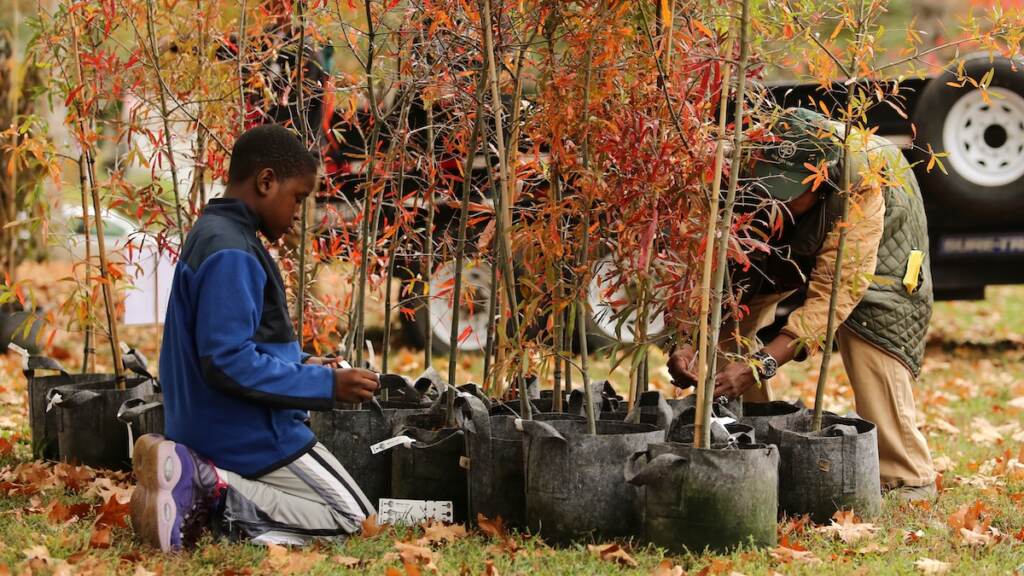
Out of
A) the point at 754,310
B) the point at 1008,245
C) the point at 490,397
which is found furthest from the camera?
the point at 1008,245

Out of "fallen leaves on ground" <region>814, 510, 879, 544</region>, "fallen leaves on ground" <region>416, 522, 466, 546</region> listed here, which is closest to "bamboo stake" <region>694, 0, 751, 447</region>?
"fallen leaves on ground" <region>814, 510, 879, 544</region>

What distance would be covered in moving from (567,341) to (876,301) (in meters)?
1.26

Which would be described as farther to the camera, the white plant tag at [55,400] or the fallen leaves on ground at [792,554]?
the white plant tag at [55,400]

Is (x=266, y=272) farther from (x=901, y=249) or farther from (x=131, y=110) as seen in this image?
(x=901, y=249)

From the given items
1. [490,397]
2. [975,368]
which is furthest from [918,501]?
[975,368]

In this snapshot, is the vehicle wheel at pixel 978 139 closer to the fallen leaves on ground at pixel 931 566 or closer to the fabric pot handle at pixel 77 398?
the fallen leaves on ground at pixel 931 566

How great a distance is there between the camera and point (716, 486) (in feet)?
11.0

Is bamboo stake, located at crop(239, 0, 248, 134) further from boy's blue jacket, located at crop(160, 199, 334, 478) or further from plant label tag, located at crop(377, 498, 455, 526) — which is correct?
plant label tag, located at crop(377, 498, 455, 526)

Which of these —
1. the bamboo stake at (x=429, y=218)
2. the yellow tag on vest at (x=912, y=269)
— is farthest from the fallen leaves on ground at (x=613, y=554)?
the yellow tag on vest at (x=912, y=269)

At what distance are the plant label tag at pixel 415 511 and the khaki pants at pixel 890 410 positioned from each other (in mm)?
1382

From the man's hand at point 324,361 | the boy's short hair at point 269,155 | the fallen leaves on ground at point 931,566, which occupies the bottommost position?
the fallen leaves on ground at point 931,566

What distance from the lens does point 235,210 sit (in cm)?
346

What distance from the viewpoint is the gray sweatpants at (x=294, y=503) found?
138 inches

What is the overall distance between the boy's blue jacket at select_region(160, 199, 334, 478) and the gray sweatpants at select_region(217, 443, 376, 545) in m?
0.04
